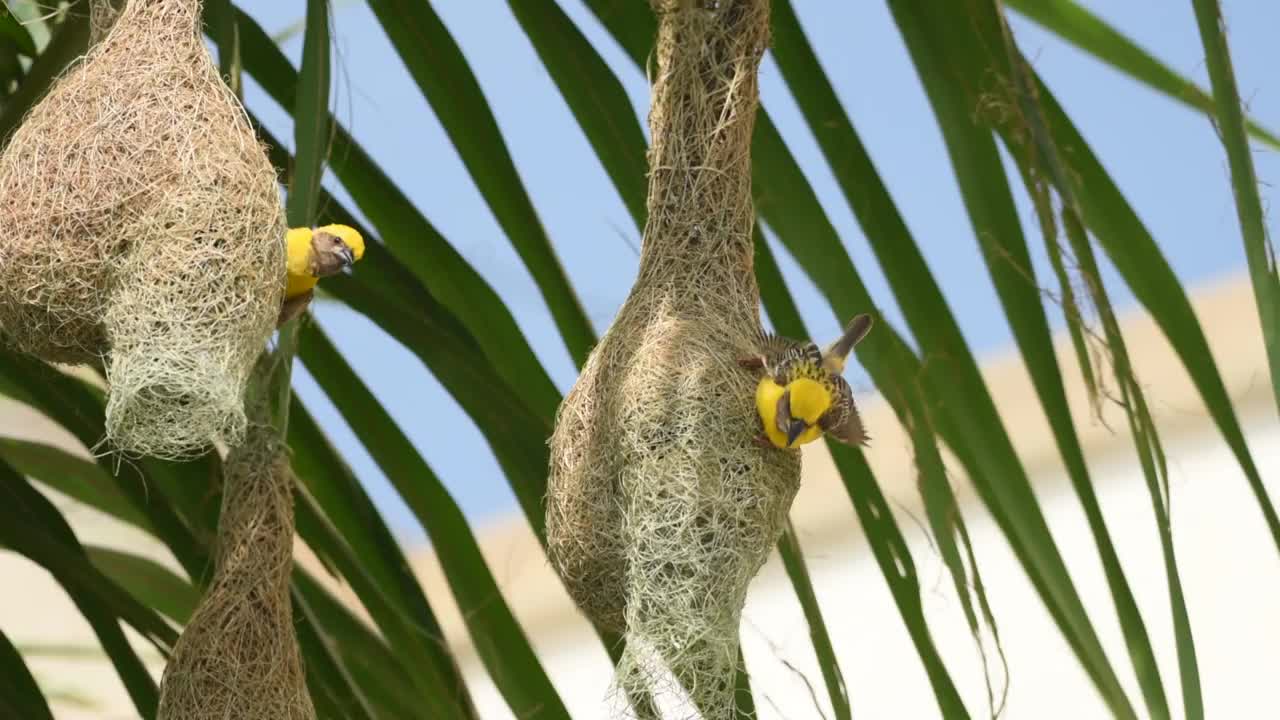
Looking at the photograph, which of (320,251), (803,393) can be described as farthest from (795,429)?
(320,251)

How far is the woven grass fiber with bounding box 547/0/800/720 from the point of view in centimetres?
72

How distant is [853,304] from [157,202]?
368 mm

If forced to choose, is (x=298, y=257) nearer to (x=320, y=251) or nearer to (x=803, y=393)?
(x=320, y=251)

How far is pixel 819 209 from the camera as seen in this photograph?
2.91ft

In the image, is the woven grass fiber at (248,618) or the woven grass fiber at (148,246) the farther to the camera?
the woven grass fiber at (248,618)

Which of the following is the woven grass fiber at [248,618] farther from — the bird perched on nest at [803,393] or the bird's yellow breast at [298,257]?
the bird perched on nest at [803,393]

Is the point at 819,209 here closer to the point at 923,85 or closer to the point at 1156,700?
the point at 923,85

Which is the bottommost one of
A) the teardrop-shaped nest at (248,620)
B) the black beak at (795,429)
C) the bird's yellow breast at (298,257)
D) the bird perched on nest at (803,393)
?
the teardrop-shaped nest at (248,620)

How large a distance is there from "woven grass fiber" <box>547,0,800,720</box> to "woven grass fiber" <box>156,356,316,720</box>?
15 centimetres

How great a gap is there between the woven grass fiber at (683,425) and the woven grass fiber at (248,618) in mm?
152

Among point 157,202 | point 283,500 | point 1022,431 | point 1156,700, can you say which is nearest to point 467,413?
point 283,500

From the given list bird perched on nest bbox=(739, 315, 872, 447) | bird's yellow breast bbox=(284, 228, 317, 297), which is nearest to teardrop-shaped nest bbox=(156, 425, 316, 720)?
bird's yellow breast bbox=(284, 228, 317, 297)

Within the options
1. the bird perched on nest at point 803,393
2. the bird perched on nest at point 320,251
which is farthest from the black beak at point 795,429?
the bird perched on nest at point 320,251

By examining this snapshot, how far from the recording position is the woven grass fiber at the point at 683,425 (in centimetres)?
72
